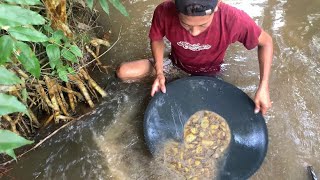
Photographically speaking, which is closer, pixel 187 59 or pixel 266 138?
pixel 266 138

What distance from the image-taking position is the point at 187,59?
2062 millimetres

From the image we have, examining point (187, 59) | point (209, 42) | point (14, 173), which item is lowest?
point (14, 173)

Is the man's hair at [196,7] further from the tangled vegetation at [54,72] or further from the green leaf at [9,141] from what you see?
the green leaf at [9,141]

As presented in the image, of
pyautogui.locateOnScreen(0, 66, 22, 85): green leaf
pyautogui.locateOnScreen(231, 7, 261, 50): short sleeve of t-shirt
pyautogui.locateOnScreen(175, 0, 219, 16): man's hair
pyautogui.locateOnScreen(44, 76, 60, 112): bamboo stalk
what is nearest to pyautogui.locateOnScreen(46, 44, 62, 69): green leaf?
pyautogui.locateOnScreen(44, 76, 60, 112): bamboo stalk

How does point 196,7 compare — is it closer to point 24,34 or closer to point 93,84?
point 24,34

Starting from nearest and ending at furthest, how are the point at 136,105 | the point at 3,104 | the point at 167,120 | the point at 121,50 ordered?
1. the point at 3,104
2. the point at 167,120
3. the point at 136,105
4. the point at 121,50

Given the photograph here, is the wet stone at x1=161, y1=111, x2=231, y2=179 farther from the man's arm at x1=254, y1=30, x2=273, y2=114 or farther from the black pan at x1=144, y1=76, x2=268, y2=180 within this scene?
the man's arm at x1=254, y1=30, x2=273, y2=114

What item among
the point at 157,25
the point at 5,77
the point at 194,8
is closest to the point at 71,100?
the point at 157,25

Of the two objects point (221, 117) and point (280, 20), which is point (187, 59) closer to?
point (221, 117)

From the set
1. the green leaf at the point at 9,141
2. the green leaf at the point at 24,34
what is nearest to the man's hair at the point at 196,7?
the green leaf at the point at 24,34

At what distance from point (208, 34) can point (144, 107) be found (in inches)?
25.8

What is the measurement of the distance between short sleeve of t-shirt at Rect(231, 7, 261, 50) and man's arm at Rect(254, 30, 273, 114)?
0.15 ft

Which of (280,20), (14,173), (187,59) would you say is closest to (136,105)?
(187,59)

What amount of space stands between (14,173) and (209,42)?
4.05ft
